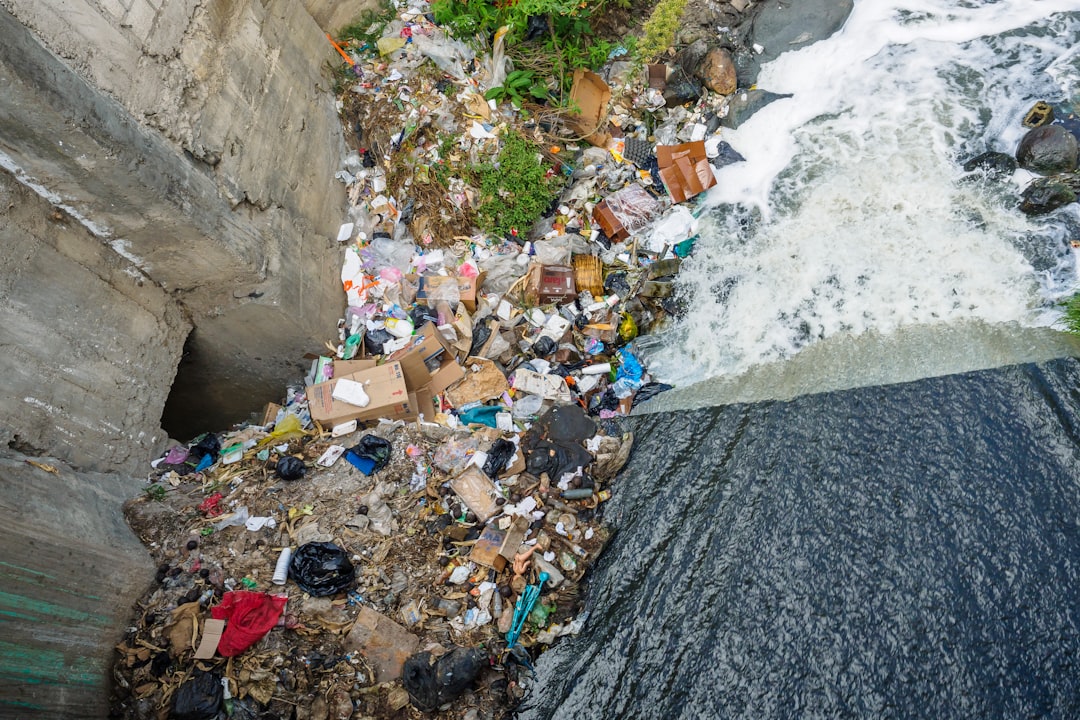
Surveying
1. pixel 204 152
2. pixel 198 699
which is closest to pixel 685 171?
pixel 204 152

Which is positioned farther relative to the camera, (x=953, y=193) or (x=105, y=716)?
(x=953, y=193)

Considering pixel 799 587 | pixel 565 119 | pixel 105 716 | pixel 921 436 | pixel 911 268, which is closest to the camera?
pixel 105 716

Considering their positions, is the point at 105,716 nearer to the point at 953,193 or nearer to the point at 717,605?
the point at 717,605

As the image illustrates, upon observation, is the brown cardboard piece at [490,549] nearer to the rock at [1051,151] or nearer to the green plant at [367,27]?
the green plant at [367,27]

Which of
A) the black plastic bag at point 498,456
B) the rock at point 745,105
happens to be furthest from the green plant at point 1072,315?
the black plastic bag at point 498,456

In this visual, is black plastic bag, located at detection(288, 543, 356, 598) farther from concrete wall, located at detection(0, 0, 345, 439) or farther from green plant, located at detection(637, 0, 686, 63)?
green plant, located at detection(637, 0, 686, 63)

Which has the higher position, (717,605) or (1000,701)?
(717,605)

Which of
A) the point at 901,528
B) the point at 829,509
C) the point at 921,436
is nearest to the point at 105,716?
the point at 829,509
